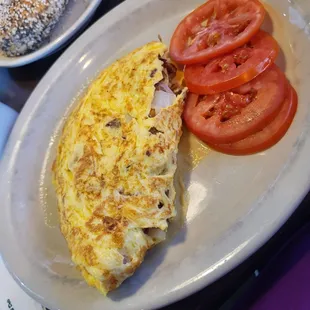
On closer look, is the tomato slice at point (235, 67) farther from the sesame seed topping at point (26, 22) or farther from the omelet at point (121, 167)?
the sesame seed topping at point (26, 22)

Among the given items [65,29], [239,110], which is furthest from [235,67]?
[65,29]

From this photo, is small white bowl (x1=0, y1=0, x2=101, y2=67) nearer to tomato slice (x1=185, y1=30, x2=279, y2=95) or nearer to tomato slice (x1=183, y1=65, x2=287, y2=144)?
tomato slice (x1=185, y1=30, x2=279, y2=95)

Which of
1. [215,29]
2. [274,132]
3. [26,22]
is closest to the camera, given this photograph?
[274,132]

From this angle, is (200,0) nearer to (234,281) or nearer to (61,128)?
(61,128)

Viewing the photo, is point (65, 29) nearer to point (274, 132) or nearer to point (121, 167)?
point (121, 167)

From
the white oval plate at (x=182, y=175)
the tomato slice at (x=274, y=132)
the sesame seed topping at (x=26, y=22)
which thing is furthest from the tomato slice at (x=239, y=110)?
the sesame seed topping at (x=26, y=22)

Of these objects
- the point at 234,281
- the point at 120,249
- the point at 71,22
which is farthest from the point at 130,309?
the point at 71,22
